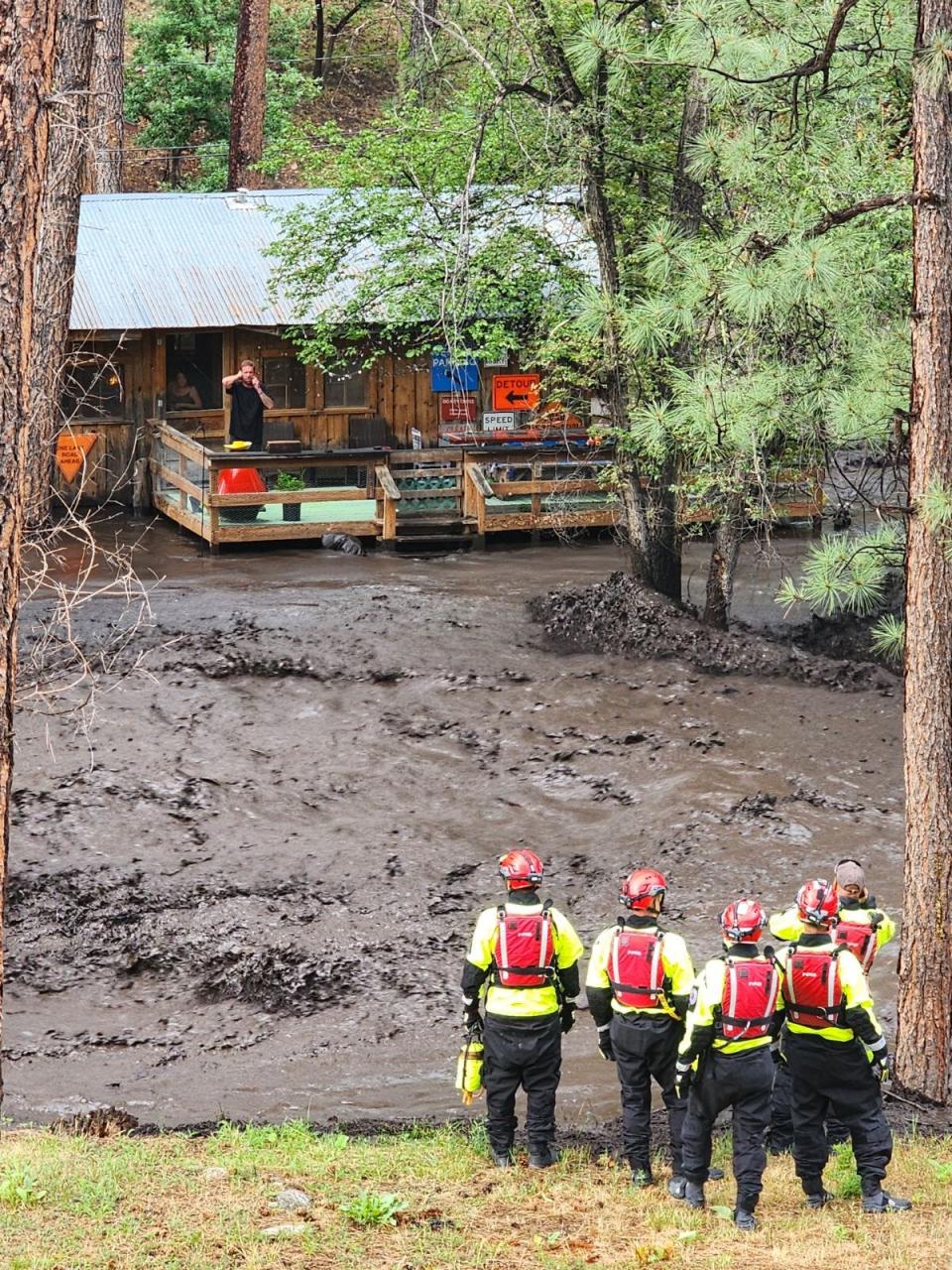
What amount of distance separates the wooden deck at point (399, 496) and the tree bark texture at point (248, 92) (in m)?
10.0

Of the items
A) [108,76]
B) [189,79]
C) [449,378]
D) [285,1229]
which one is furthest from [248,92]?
[285,1229]

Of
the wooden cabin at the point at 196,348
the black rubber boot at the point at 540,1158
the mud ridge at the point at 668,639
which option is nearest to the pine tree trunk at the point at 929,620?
the black rubber boot at the point at 540,1158

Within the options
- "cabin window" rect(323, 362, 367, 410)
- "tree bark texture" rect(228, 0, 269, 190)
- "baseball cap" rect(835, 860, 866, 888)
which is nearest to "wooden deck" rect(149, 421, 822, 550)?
"cabin window" rect(323, 362, 367, 410)

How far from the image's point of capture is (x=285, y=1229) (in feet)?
23.7

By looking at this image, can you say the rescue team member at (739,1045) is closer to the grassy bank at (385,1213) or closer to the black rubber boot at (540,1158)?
the grassy bank at (385,1213)

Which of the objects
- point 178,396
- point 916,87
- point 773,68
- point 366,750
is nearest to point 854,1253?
point 916,87

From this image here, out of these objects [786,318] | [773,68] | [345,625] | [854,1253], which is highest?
[773,68]

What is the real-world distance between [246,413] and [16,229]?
572 inches

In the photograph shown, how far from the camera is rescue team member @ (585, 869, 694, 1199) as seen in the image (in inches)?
319

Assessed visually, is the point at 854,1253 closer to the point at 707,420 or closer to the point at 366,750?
the point at 707,420

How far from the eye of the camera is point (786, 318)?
1068cm

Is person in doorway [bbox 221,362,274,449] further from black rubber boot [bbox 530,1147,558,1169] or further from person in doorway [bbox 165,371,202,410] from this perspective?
black rubber boot [bbox 530,1147,558,1169]

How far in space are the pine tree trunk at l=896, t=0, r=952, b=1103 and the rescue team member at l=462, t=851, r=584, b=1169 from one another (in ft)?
7.54

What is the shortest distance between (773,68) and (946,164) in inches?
68.2
